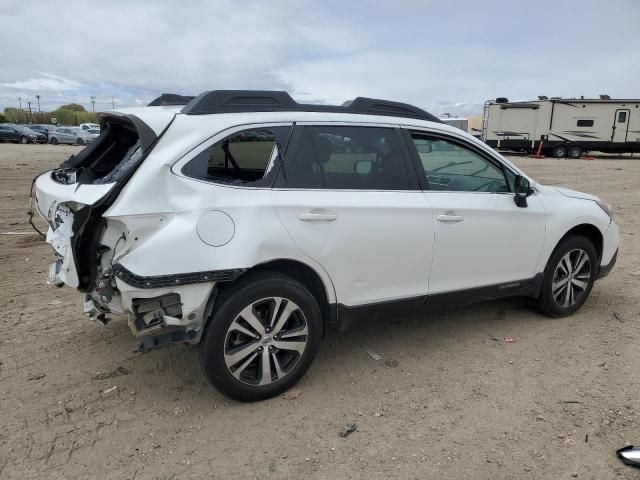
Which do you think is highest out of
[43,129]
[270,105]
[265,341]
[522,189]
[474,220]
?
[43,129]

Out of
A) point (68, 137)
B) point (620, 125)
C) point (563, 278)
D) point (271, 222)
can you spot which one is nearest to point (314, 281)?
point (271, 222)

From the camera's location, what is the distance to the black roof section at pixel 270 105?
3184mm

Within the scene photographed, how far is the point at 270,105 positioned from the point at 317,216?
810mm

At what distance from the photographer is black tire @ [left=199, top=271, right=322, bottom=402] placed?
3.02 metres

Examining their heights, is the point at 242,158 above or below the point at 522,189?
above

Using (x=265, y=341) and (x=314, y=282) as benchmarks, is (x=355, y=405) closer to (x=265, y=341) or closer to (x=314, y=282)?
(x=265, y=341)

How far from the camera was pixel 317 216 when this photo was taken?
3234 mm

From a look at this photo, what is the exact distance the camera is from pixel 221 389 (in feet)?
10.4

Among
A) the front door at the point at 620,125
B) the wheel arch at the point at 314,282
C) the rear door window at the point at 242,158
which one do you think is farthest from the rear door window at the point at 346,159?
the front door at the point at 620,125

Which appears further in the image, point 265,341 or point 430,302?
point 430,302

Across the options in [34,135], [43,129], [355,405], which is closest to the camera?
[355,405]

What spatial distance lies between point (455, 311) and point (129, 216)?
127 inches

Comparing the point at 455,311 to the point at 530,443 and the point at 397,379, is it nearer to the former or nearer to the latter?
the point at 397,379

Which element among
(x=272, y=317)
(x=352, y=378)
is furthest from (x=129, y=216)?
(x=352, y=378)
